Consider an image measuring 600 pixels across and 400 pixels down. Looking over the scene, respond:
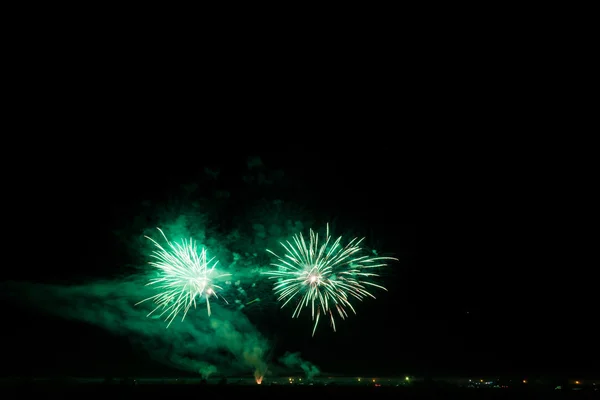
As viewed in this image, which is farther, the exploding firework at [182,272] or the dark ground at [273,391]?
the exploding firework at [182,272]

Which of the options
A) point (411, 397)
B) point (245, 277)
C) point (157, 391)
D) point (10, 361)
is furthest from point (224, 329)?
point (411, 397)

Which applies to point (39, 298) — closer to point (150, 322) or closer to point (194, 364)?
point (150, 322)

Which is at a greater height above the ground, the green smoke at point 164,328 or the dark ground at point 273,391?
the green smoke at point 164,328

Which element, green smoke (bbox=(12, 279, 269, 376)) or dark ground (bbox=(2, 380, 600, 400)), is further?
green smoke (bbox=(12, 279, 269, 376))

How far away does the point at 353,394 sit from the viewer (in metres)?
10.1

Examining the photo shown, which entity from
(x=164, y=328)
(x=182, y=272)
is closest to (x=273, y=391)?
(x=182, y=272)

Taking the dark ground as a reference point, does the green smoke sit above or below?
above

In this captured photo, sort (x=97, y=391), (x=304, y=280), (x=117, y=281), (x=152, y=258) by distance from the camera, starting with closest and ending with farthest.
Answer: (x=97, y=391)
(x=304, y=280)
(x=152, y=258)
(x=117, y=281)

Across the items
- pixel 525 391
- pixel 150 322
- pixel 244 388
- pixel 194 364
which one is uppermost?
pixel 150 322

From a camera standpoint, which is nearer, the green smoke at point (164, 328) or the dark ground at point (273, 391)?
the dark ground at point (273, 391)

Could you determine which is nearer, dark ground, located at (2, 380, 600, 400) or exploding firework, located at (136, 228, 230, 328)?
dark ground, located at (2, 380, 600, 400)

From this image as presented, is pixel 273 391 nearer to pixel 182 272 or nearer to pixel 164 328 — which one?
pixel 182 272

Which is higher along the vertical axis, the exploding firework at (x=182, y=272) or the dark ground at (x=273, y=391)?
the exploding firework at (x=182, y=272)

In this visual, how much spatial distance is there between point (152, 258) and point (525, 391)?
13440 millimetres
